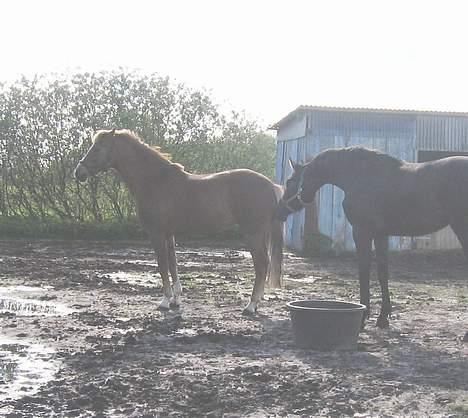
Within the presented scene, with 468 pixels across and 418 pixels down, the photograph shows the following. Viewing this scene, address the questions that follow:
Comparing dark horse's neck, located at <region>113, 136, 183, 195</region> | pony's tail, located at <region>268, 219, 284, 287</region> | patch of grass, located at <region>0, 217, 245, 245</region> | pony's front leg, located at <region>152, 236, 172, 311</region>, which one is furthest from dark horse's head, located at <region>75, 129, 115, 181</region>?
patch of grass, located at <region>0, 217, 245, 245</region>

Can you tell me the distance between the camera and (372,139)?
16.9 meters

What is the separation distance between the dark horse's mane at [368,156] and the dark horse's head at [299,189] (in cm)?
28

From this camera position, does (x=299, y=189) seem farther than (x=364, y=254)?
Yes

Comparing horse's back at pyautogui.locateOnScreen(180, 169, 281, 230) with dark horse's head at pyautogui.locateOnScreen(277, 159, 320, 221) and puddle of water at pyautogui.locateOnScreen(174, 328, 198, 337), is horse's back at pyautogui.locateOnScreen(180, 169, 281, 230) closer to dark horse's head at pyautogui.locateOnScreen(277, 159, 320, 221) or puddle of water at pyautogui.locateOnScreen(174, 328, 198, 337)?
dark horse's head at pyautogui.locateOnScreen(277, 159, 320, 221)

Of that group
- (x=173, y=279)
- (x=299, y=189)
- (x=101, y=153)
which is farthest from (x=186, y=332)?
(x=101, y=153)

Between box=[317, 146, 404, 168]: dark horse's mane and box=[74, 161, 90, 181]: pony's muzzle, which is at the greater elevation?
box=[317, 146, 404, 168]: dark horse's mane

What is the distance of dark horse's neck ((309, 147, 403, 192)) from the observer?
24.3 ft

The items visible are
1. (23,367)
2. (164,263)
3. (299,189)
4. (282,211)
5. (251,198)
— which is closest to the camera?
(23,367)

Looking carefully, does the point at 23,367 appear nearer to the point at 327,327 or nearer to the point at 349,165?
the point at 327,327

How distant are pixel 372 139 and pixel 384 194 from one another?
32.8 feet

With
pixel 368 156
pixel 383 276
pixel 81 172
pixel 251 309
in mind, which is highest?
pixel 368 156

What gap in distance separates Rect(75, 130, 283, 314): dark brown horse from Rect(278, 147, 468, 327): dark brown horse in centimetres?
60

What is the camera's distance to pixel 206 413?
4371 mm

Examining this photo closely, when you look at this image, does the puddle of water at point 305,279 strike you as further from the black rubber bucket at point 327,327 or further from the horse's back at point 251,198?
the black rubber bucket at point 327,327
